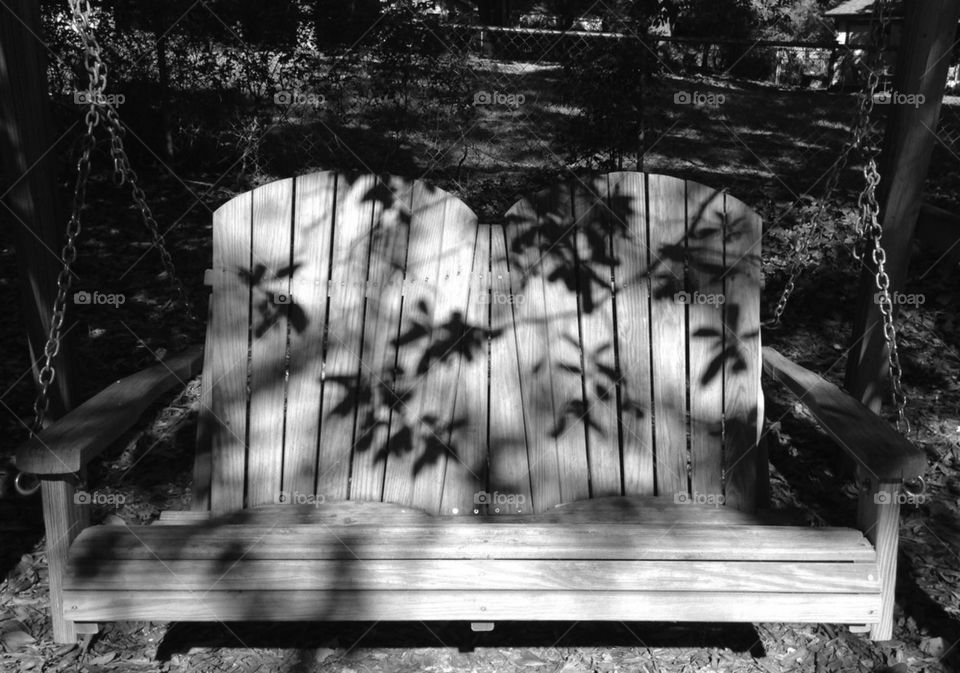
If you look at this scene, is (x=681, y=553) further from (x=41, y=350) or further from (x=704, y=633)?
(x=41, y=350)

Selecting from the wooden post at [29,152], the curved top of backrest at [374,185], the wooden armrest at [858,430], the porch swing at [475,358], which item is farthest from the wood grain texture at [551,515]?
the wooden post at [29,152]

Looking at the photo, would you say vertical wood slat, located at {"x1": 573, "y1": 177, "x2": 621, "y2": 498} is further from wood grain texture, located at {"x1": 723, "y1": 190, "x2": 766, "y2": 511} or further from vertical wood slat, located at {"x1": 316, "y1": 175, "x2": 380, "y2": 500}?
vertical wood slat, located at {"x1": 316, "y1": 175, "x2": 380, "y2": 500}

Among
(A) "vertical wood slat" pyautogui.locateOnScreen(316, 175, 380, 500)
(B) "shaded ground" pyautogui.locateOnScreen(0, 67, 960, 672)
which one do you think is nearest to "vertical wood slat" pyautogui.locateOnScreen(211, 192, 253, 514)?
(A) "vertical wood slat" pyautogui.locateOnScreen(316, 175, 380, 500)

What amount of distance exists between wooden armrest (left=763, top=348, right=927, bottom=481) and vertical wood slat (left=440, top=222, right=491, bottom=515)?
3.37 feet

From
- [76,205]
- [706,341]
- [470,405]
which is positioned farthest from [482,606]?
[76,205]

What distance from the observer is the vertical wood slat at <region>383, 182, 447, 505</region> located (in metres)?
3.25

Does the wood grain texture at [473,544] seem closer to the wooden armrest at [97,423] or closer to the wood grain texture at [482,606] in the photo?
the wood grain texture at [482,606]

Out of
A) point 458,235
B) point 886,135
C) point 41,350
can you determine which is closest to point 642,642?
point 458,235

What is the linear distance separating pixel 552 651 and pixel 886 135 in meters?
2.38

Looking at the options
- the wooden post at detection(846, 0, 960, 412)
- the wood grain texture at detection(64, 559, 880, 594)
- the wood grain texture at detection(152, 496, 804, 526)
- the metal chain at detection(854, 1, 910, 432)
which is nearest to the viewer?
the wood grain texture at detection(64, 559, 880, 594)

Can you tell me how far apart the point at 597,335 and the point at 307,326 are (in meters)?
0.95

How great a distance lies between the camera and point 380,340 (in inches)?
129

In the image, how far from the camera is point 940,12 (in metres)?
3.70

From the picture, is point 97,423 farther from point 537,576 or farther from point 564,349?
point 564,349
